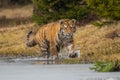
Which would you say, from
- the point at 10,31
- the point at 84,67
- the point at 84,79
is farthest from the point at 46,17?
the point at 84,79

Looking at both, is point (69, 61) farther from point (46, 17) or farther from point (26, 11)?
point (26, 11)

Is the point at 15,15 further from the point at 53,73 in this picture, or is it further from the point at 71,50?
the point at 53,73

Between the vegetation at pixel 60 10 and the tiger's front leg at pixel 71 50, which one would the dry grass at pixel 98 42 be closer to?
the tiger's front leg at pixel 71 50

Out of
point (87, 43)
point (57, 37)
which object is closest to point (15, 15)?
point (87, 43)

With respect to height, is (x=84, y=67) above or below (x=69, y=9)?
below

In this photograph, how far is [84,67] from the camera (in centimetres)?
1864

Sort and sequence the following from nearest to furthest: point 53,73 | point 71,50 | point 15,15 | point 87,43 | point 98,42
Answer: point 53,73, point 71,50, point 98,42, point 87,43, point 15,15

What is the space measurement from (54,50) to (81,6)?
11023 mm

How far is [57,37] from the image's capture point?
22250 millimetres

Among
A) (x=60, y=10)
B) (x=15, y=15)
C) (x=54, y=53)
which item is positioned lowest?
(x=54, y=53)

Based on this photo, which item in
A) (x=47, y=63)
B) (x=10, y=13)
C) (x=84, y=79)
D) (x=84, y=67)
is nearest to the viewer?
(x=84, y=79)

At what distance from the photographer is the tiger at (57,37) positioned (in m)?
21.8

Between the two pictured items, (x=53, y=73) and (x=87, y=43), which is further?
(x=87, y=43)

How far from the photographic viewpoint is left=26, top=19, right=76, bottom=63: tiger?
21.8m
